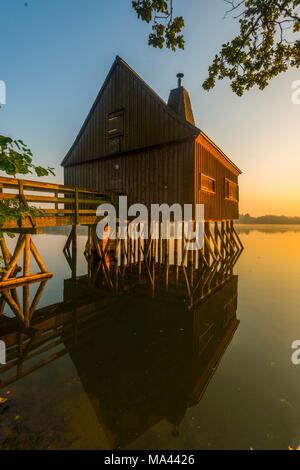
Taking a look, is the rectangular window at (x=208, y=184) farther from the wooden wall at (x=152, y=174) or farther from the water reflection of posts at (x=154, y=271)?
the water reflection of posts at (x=154, y=271)

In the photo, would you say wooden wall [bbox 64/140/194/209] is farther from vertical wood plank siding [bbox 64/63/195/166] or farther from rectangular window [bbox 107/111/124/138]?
rectangular window [bbox 107/111/124/138]

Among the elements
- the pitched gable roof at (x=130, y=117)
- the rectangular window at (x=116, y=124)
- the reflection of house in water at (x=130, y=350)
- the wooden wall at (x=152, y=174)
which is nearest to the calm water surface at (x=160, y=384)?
the reflection of house in water at (x=130, y=350)

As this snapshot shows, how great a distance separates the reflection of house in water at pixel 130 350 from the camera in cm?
323

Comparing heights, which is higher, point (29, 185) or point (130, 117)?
point (130, 117)

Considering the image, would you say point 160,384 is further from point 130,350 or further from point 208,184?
point 208,184

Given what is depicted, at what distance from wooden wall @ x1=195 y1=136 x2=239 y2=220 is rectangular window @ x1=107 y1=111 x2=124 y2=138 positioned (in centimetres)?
476

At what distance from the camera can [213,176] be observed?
13.3 metres

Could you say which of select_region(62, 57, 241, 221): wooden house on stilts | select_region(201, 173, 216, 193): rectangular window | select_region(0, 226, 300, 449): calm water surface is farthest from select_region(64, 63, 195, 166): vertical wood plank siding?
select_region(0, 226, 300, 449): calm water surface

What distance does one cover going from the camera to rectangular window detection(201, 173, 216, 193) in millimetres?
11807

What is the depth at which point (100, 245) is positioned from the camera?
12.8 metres

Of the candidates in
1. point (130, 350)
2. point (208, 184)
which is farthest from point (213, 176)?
point (130, 350)

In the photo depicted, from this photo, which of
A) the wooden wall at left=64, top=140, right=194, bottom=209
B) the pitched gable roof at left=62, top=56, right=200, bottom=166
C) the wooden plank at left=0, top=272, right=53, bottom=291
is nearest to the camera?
the wooden plank at left=0, top=272, right=53, bottom=291

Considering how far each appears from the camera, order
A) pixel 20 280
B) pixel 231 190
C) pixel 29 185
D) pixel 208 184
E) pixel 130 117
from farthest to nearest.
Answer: pixel 231 190 < pixel 208 184 < pixel 130 117 < pixel 20 280 < pixel 29 185

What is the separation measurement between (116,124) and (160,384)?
13.1 meters
